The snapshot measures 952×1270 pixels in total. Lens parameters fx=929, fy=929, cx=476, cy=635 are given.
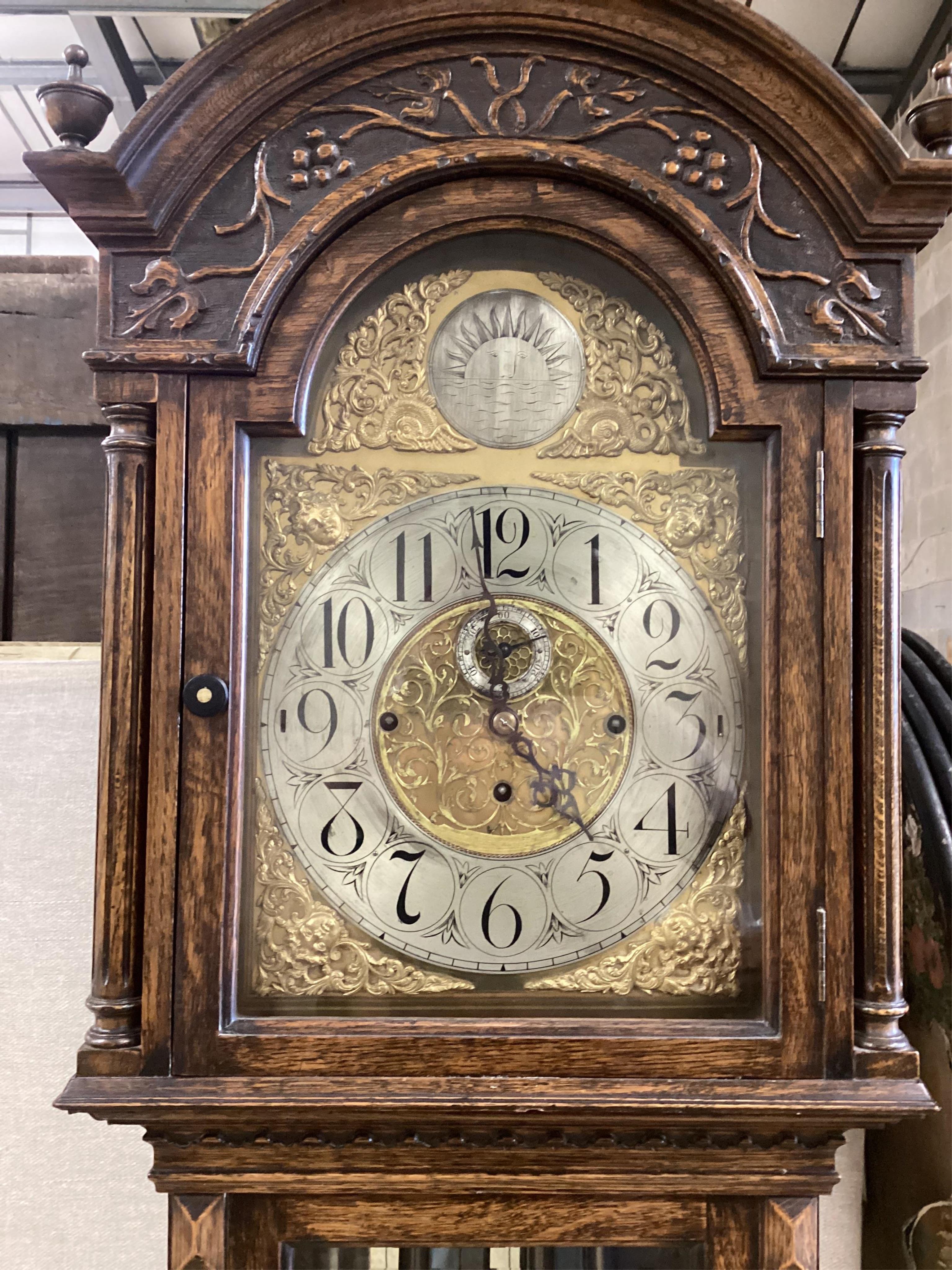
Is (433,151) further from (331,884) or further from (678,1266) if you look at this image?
(678,1266)

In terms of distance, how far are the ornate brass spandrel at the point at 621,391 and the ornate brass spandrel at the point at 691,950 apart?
31 cm

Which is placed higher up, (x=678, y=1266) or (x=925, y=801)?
(x=925, y=801)

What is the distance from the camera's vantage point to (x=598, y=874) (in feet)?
2.46

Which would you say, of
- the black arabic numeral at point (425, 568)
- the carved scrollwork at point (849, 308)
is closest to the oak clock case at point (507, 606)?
the black arabic numeral at point (425, 568)

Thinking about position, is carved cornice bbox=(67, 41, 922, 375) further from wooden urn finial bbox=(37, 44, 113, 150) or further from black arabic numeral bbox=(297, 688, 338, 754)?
black arabic numeral bbox=(297, 688, 338, 754)

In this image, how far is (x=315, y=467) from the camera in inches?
30.1

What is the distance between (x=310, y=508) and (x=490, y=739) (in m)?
0.24

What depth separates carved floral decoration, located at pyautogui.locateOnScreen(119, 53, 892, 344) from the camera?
2.40 feet

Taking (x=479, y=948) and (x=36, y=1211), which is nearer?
(x=479, y=948)

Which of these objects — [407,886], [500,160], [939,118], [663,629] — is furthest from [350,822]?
[939,118]

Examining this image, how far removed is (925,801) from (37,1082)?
1.06m

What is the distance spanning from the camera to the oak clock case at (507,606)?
751 millimetres

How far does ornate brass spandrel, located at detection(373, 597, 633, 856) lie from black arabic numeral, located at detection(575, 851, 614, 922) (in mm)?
28

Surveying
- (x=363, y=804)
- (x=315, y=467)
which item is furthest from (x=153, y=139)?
(x=363, y=804)
